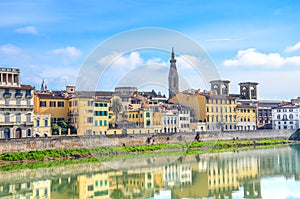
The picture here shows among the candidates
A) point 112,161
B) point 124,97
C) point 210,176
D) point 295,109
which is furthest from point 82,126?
point 295,109

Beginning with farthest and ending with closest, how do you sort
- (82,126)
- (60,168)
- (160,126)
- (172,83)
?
1. (160,126)
2. (60,168)
3. (82,126)
4. (172,83)

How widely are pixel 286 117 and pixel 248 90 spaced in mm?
7825

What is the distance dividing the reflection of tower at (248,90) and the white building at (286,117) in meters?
5.93

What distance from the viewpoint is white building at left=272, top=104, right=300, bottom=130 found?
53.5m

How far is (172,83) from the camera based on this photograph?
16.6 m

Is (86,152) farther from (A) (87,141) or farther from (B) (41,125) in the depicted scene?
(A) (87,141)

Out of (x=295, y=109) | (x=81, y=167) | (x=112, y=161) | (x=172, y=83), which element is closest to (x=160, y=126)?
(x=81, y=167)

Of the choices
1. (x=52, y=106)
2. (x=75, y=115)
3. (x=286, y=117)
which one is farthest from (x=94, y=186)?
(x=286, y=117)

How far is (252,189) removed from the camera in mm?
18672

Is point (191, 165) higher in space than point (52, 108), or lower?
lower

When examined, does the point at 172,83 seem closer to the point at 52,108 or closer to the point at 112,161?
the point at 112,161

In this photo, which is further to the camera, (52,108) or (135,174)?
(52,108)

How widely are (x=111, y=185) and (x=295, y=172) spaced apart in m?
10.2

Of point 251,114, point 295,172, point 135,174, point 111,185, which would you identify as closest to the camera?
point 111,185
